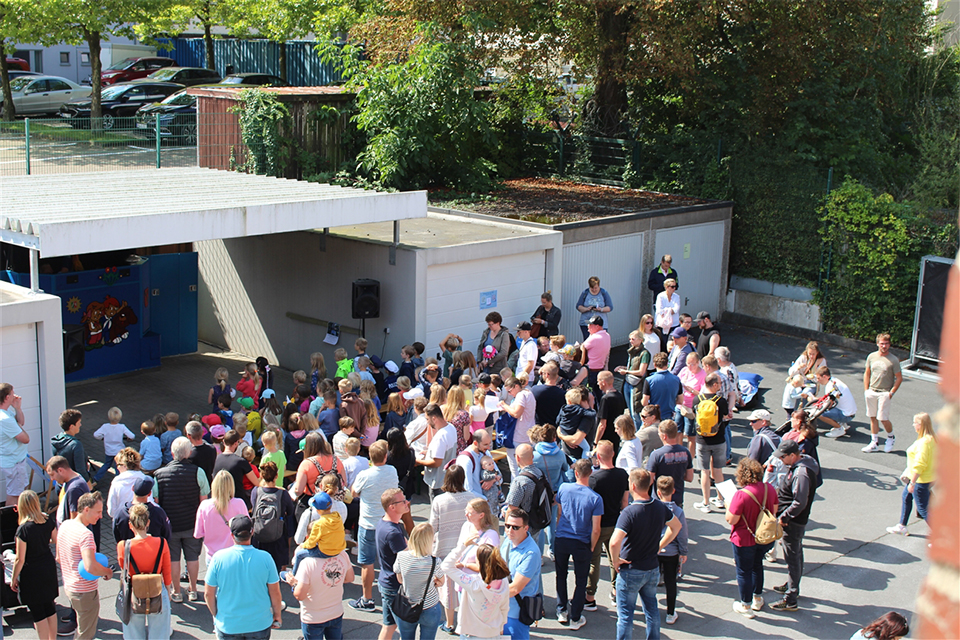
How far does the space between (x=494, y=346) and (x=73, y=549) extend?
22.9ft

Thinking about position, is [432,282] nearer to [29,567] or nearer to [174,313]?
[174,313]

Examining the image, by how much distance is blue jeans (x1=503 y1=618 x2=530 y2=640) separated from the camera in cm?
686

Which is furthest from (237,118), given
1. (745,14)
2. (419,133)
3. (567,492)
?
(567,492)

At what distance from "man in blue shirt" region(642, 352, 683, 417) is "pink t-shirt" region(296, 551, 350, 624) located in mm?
5172

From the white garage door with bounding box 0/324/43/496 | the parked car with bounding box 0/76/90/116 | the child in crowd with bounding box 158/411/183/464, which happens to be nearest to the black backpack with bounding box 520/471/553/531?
the child in crowd with bounding box 158/411/183/464

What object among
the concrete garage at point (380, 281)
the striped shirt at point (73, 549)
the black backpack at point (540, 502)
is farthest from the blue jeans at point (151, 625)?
the concrete garage at point (380, 281)

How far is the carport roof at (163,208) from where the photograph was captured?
9906 millimetres

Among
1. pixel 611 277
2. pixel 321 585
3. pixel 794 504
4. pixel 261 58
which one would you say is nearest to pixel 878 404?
pixel 794 504

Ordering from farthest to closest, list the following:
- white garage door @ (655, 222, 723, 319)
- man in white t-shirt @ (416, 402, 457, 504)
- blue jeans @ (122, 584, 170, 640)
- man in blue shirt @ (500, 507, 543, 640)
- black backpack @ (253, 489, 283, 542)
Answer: white garage door @ (655, 222, 723, 319) < man in white t-shirt @ (416, 402, 457, 504) < black backpack @ (253, 489, 283, 542) < man in blue shirt @ (500, 507, 543, 640) < blue jeans @ (122, 584, 170, 640)

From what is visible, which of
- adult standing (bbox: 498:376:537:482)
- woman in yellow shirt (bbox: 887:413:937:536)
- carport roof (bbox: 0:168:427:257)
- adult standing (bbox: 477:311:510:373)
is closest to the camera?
woman in yellow shirt (bbox: 887:413:937:536)

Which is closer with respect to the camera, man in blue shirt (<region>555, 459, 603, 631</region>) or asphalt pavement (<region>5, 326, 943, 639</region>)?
man in blue shirt (<region>555, 459, 603, 631</region>)

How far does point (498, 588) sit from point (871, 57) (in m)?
17.8

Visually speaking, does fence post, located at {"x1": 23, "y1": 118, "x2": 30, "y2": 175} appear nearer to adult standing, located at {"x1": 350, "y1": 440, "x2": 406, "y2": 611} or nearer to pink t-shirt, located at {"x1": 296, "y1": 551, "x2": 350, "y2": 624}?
adult standing, located at {"x1": 350, "y1": 440, "x2": 406, "y2": 611}

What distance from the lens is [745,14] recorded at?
762 inches
